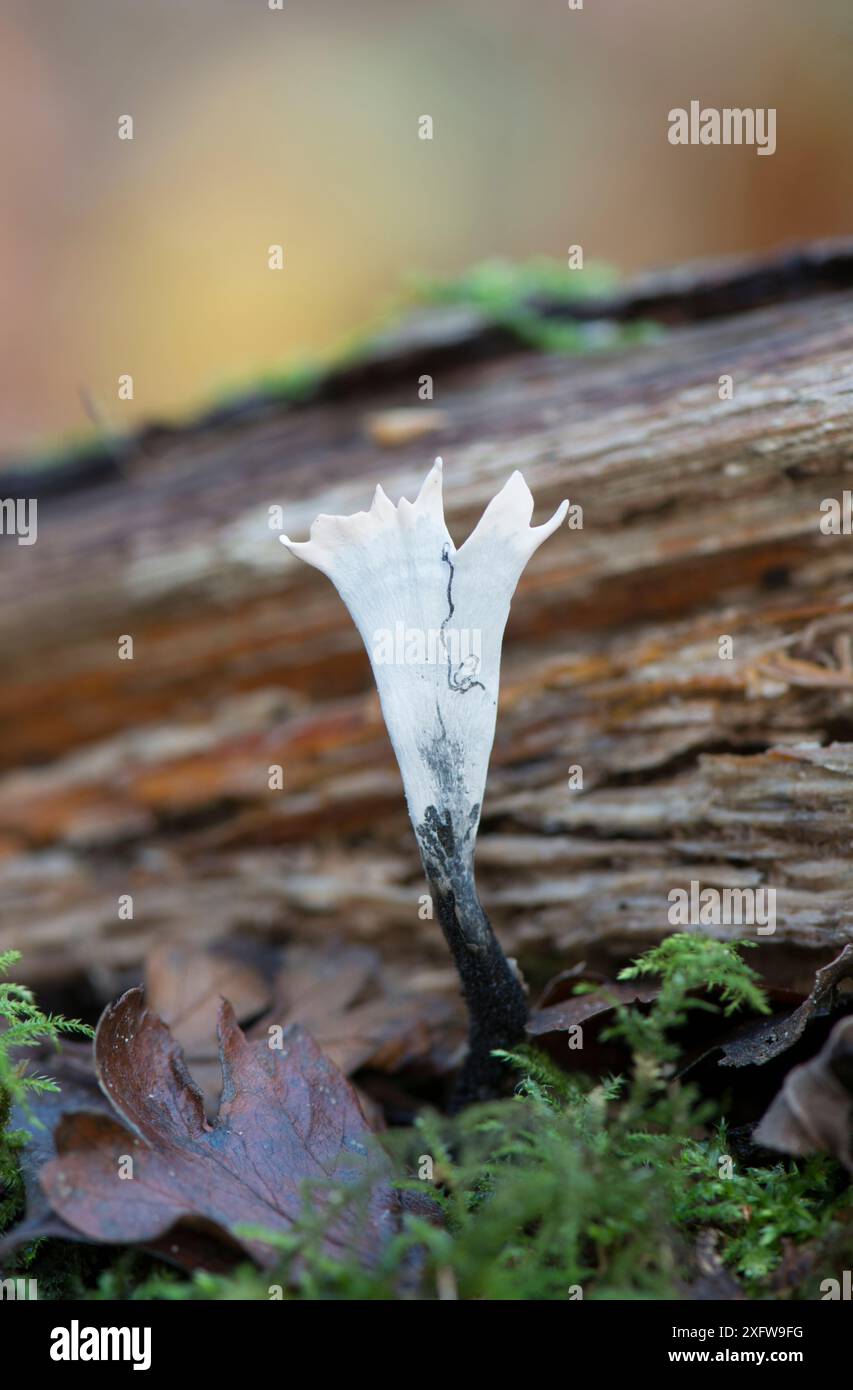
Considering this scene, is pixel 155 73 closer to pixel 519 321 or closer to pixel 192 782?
pixel 519 321

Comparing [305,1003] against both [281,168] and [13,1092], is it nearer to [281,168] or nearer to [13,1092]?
[13,1092]

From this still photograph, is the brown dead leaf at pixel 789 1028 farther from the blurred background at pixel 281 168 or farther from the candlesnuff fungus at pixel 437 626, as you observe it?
the blurred background at pixel 281 168

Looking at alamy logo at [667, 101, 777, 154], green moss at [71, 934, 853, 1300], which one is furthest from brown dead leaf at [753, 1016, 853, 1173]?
alamy logo at [667, 101, 777, 154]

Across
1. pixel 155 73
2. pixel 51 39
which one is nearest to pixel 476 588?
pixel 155 73

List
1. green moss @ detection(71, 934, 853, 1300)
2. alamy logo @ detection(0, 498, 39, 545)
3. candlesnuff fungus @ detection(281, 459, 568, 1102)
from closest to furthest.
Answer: green moss @ detection(71, 934, 853, 1300) → candlesnuff fungus @ detection(281, 459, 568, 1102) → alamy logo @ detection(0, 498, 39, 545)

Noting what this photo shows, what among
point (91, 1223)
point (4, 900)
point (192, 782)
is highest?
point (192, 782)

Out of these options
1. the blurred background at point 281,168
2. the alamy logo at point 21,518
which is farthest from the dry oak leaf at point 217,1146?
the blurred background at point 281,168
